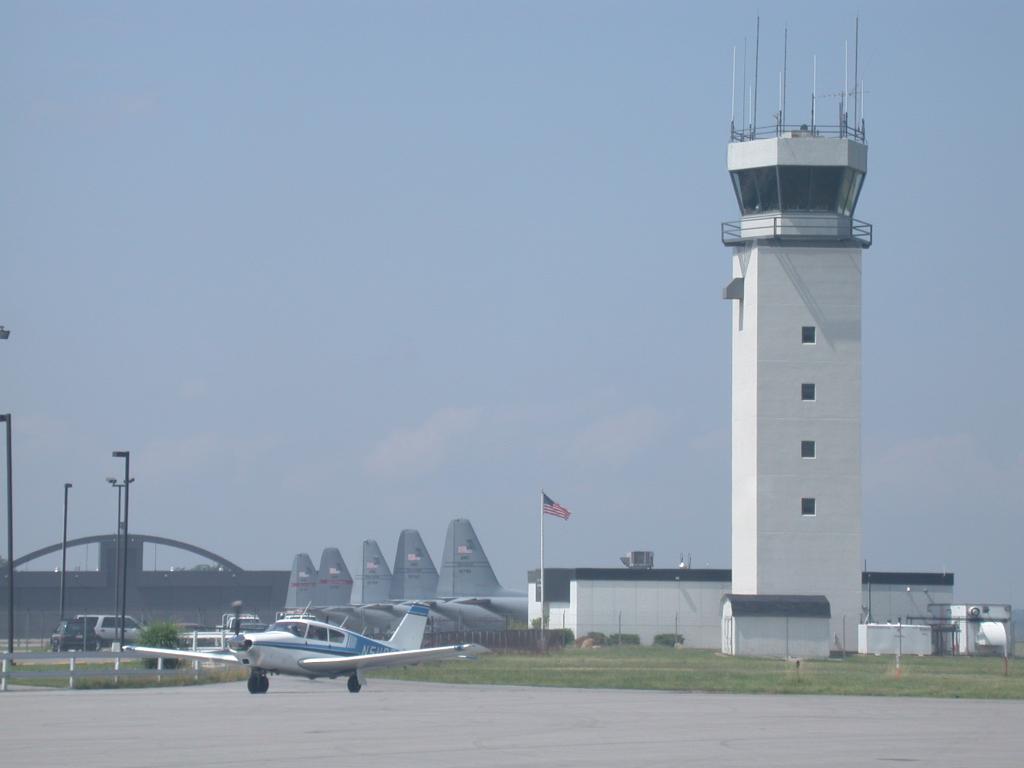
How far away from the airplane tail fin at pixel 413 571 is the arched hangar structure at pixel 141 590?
78.6ft

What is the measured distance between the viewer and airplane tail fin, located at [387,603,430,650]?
36188 mm

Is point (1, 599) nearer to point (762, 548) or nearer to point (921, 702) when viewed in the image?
point (762, 548)

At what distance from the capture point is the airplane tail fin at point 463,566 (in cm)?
8769

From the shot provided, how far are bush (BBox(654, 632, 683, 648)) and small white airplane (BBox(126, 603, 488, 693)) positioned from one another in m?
28.7

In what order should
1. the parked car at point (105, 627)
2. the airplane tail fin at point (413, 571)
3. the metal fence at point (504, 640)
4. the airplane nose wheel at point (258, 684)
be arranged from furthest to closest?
the airplane tail fin at point (413, 571) → the parked car at point (105, 627) → the metal fence at point (504, 640) → the airplane nose wheel at point (258, 684)

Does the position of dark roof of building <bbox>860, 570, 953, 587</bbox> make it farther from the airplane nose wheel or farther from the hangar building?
the airplane nose wheel

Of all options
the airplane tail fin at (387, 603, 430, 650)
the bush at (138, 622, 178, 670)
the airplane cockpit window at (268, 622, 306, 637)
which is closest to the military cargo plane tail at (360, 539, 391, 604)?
the bush at (138, 622, 178, 670)

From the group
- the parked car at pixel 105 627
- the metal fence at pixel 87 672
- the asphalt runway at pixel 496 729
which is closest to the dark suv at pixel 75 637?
the parked car at pixel 105 627

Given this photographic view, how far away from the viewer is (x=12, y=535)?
41.2m

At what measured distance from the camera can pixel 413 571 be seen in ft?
314

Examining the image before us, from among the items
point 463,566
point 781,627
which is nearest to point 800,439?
point 781,627

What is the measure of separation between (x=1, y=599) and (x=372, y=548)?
33.3m

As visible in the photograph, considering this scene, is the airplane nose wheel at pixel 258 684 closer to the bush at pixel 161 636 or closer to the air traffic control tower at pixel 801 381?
the bush at pixel 161 636

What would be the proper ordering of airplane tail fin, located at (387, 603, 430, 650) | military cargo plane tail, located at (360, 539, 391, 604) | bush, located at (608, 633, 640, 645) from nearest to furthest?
airplane tail fin, located at (387, 603, 430, 650) → bush, located at (608, 633, 640, 645) → military cargo plane tail, located at (360, 539, 391, 604)
